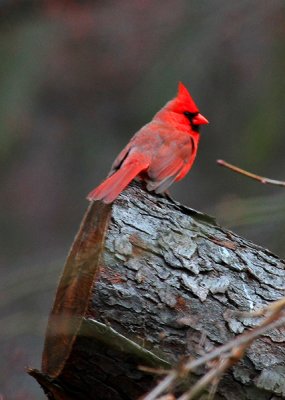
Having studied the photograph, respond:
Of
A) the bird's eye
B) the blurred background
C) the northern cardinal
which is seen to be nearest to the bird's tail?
the northern cardinal

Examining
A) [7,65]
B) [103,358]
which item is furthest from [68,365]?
[7,65]

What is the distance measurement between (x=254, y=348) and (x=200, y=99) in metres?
5.34

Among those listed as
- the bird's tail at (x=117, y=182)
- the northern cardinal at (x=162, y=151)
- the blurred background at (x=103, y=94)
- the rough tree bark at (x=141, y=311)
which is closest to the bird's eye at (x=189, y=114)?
the northern cardinal at (x=162, y=151)

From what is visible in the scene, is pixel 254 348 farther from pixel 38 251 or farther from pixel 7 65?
pixel 38 251

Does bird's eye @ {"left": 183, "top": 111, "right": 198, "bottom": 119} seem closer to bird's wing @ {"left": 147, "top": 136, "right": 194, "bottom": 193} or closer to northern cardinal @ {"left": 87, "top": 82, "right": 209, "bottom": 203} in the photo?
northern cardinal @ {"left": 87, "top": 82, "right": 209, "bottom": 203}

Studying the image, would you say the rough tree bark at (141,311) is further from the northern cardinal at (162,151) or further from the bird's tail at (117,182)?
the northern cardinal at (162,151)

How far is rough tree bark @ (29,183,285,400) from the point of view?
298 cm

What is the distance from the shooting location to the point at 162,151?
15.4ft

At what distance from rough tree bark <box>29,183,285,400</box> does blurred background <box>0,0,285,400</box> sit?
279 cm

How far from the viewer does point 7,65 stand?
21.5 feet

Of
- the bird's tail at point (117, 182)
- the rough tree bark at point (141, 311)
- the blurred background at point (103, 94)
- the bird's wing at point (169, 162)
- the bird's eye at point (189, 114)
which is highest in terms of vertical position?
the blurred background at point (103, 94)

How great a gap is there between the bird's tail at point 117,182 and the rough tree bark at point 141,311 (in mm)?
91

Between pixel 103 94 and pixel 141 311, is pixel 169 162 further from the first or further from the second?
pixel 103 94

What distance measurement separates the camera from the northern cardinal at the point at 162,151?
4035 millimetres
